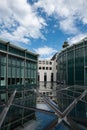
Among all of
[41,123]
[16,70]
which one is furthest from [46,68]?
[41,123]

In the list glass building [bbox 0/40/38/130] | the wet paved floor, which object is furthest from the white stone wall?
the wet paved floor

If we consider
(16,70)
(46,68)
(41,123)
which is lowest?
(41,123)

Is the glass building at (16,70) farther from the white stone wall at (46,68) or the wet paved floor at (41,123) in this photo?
the white stone wall at (46,68)

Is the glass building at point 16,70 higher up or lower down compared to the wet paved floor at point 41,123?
higher up

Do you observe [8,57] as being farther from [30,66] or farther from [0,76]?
[30,66]

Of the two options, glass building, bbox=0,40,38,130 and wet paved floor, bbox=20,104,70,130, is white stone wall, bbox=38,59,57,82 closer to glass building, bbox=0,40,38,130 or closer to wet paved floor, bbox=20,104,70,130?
glass building, bbox=0,40,38,130

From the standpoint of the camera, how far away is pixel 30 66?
156ft

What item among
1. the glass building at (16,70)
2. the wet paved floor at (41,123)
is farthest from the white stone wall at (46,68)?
the wet paved floor at (41,123)

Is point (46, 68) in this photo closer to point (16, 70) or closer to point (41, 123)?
point (16, 70)

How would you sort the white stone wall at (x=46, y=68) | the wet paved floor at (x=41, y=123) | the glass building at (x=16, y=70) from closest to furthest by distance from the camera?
the wet paved floor at (x=41, y=123) → the glass building at (x=16, y=70) → the white stone wall at (x=46, y=68)

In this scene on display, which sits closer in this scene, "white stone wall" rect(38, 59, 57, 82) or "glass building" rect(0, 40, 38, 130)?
"glass building" rect(0, 40, 38, 130)

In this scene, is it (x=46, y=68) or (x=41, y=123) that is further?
(x=46, y=68)

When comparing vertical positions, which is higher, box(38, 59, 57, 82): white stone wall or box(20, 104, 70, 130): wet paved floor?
box(38, 59, 57, 82): white stone wall

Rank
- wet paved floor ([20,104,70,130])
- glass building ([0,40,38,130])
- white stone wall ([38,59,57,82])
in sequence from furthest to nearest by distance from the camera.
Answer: white stone wall ([38,59,57,82]) → glass building ([0,40,38,130]) → wet paved floor ([20,104,70,130])
